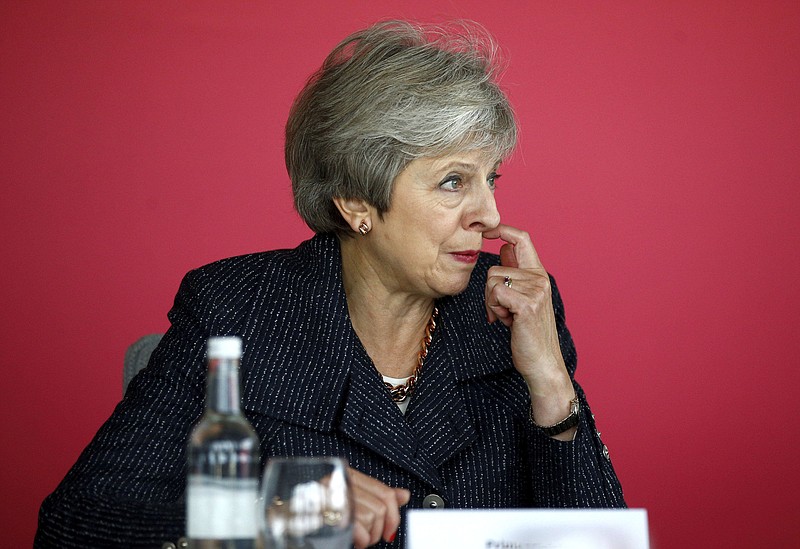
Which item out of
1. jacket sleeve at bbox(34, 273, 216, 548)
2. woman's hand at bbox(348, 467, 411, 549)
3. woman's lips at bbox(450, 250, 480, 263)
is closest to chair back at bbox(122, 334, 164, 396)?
jacket sleeve at bbox(34, 273, 216, 548)

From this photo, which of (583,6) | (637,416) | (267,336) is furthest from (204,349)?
(583,6)

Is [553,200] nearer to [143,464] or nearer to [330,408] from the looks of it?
[330,408]

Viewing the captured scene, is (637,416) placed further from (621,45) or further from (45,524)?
(45,524)

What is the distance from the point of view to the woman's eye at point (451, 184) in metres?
1.69

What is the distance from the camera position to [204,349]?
1.62 metres

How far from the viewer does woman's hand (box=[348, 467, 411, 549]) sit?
953 millimetres

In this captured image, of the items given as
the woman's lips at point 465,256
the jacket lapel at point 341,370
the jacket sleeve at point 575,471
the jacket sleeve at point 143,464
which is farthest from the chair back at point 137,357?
the jacket sleeve at point 575,471

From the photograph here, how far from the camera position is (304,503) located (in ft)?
2.64

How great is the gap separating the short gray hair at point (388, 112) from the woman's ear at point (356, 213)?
14 mm

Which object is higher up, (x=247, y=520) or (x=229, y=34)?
(x=229, y=34)

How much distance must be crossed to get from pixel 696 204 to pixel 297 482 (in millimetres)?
2236

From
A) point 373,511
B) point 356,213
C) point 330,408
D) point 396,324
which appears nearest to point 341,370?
point 330,408

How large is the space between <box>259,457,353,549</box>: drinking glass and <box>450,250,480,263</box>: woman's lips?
0.91 meters

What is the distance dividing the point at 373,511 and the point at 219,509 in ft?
0.59
